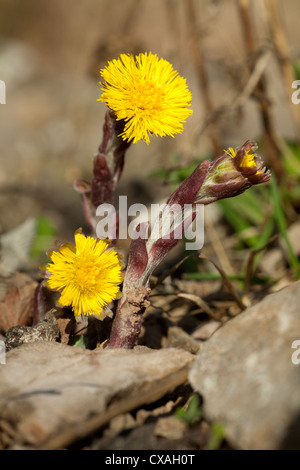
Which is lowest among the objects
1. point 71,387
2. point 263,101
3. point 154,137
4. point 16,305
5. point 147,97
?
point 71,387

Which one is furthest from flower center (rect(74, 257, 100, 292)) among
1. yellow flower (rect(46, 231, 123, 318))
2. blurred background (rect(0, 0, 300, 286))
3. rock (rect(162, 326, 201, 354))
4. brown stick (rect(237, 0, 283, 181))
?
brown stick (rect(237, 0, 283, 181))

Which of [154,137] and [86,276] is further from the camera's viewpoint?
[154,137]

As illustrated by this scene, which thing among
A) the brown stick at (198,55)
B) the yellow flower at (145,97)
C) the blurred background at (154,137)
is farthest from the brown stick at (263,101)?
the yellow flower at (145,97)

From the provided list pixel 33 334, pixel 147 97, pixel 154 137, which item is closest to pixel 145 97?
pixel 147 97

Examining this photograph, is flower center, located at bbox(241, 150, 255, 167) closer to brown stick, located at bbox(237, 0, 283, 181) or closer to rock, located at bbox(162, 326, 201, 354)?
rock, located at bbox(162, 326, 201, 354)

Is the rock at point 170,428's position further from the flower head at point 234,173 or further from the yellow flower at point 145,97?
the yellow flower at point 145,97

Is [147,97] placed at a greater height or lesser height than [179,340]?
greater

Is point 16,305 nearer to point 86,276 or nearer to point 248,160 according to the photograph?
point 86,276
